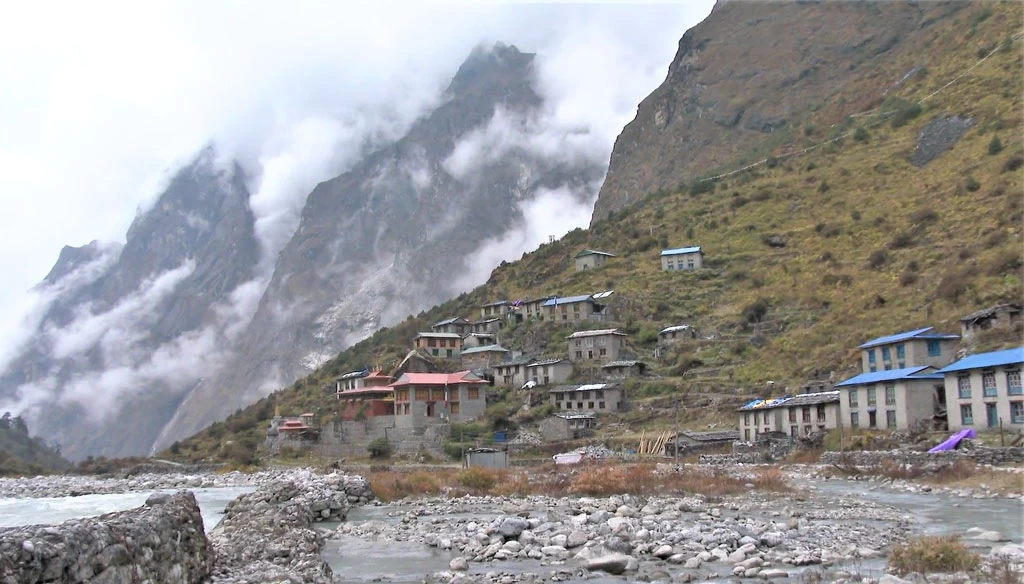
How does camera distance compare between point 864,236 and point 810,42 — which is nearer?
point 864,236

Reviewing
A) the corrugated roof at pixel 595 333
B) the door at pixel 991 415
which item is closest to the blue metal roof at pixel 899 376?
the door at pixel 991 415

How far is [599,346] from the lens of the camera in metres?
75.3

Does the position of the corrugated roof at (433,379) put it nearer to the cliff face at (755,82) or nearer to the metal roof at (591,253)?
the metal roof at (591,253)

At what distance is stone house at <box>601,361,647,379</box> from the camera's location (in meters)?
69.8

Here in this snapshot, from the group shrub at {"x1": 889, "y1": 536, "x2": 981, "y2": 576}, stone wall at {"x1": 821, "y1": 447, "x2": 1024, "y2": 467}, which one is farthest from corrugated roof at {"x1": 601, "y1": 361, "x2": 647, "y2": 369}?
shrub at {"x1": 889, "y1": 536, "x2": 981, "y2": 576}

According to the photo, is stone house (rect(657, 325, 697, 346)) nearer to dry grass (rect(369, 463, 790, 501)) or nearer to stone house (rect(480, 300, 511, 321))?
stone house (rect(480, 300, 511, 321))

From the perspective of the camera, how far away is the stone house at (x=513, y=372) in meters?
77.4

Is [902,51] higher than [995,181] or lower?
higher

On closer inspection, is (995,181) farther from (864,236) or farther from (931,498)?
(931,498)

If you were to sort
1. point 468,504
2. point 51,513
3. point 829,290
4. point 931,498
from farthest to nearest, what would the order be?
point 829,290, point 51,513, point 468,504, point 931,498

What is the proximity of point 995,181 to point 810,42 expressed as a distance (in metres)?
103

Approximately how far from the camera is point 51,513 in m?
42.9

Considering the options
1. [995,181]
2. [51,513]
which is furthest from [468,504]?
[995,181]

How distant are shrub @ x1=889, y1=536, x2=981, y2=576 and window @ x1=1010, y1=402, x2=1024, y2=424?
23657mm
